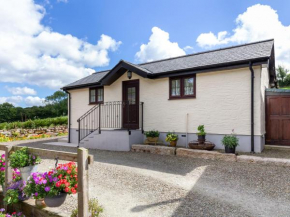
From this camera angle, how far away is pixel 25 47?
36.4 feet

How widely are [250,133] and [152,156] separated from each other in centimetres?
360

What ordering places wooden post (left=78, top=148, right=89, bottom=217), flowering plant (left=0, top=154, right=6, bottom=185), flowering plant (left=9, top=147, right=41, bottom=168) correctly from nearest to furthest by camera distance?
1. wooden post (left=78, top=148, right=89, bottom=217)
2. flowering plant (left=9, top=147, right=41, bottom=168)
3. flowering plant (left=0, top=154, right=6, bottom=185)

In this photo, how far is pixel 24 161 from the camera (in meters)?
3.66

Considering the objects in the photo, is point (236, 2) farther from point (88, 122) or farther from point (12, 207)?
point (12, 207)

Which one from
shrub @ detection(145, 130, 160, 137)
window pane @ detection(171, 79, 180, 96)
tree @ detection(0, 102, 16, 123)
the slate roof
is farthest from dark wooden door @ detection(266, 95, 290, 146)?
tree @ detection(0, 102, 16, 123)

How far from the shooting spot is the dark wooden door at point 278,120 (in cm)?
776

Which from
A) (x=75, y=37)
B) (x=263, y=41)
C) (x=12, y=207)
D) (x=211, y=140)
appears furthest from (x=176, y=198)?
(x=75, y=37)

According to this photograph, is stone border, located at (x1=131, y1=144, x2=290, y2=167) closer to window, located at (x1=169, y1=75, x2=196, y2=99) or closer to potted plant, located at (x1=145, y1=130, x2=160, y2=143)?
potted plant, located at (x1=145, y1=130, x2=160, y2=143)

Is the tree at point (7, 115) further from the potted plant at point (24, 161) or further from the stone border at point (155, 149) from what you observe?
the potted plant at point (24, 161)

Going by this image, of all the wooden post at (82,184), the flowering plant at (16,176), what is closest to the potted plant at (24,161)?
the flowering plant at (16,176)

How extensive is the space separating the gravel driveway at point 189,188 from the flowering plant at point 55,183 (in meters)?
0.46

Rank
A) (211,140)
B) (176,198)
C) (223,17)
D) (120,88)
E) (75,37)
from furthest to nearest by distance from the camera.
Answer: (75,37) → (120,88) → (223,17) → (211,140) → (176,198)

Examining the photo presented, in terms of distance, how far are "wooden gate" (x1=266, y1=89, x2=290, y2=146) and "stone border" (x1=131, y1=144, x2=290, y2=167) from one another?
9.59ft

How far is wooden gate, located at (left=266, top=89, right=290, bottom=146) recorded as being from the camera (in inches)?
306
